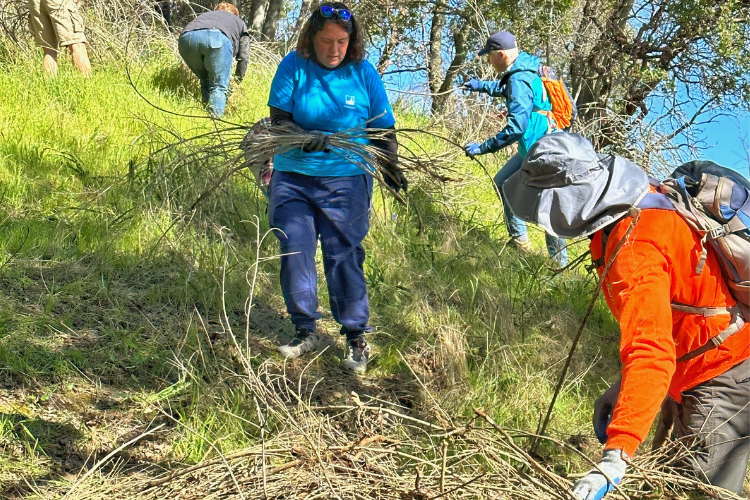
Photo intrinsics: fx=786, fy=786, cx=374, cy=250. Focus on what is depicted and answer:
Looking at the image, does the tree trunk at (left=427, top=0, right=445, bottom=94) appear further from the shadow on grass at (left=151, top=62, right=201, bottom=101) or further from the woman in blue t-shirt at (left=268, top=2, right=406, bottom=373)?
the woman in blue t-shirt at (left=268, top=2, right=406, bottom=373)

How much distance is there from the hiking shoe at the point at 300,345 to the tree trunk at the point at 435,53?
8.01m

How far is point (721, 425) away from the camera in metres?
2.58

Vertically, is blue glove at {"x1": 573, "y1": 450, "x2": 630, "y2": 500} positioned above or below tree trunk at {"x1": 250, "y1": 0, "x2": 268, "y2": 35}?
below

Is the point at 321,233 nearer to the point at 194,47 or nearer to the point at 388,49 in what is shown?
the point at 194,47

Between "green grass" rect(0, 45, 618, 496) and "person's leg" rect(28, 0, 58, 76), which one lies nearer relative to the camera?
"green grass" rect(0, 45, 618, 496)

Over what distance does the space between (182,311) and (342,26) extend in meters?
1.81

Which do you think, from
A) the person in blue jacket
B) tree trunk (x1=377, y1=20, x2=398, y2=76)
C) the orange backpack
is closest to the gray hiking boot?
the person in blue jacket

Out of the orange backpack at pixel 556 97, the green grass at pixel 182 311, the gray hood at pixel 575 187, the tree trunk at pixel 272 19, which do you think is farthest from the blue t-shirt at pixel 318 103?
the tree trunk at pixel 272 19

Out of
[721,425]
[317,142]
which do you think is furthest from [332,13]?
[721,425]

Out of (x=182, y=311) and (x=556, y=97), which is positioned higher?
(x=556, y=97)

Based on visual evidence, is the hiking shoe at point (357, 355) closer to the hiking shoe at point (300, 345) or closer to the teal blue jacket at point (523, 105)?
the hiking shoe at point (300, 345)

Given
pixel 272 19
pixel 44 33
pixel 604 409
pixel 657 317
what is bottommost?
pixel 604 409

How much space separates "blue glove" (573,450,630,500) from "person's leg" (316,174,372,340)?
201 cm

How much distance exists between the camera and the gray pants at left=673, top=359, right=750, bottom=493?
2600 millimetres
